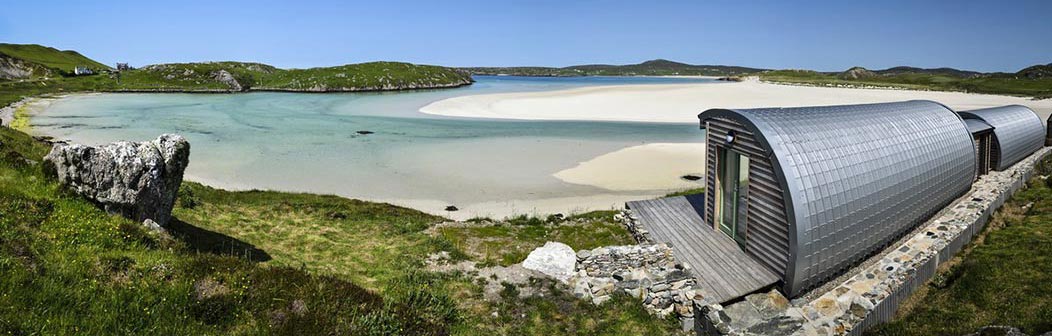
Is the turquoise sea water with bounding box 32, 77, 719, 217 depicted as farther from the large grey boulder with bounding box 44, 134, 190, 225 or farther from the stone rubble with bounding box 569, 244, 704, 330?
the large grey boulder with bounding box 44, 134, 190, 225

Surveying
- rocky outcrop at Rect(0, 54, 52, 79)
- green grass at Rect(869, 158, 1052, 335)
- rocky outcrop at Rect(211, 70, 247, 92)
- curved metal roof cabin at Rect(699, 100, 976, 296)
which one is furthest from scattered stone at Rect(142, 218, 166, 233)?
rocky outcrop at Rect(0, 54, 52, 79)

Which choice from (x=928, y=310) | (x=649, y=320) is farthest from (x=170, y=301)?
(x=928, y=310)

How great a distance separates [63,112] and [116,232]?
256 feet

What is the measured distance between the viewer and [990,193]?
21297mm

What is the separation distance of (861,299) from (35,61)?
193m

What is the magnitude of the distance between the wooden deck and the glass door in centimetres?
40

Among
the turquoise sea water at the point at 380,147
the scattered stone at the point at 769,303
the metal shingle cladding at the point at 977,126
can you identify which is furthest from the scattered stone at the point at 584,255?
the metal shingle cladding at the point at 977,126

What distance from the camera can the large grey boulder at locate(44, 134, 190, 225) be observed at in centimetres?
1141

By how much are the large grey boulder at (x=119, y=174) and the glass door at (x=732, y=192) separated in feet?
51.4

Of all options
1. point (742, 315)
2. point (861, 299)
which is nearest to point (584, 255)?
point (742, 315)

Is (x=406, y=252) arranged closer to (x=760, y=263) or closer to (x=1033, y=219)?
(x=760, y=263)

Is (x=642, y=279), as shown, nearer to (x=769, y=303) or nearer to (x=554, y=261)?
(x=554, y=261)

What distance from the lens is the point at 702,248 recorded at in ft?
50.1

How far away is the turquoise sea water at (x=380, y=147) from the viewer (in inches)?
1157
